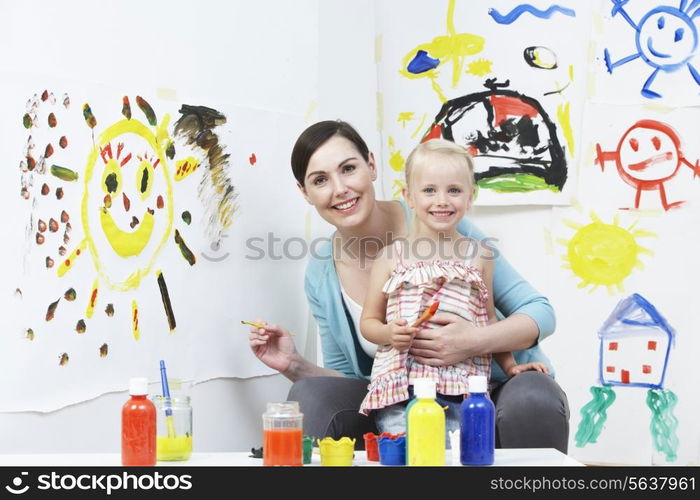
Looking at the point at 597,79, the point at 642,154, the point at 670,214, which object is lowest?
the point at 670,214

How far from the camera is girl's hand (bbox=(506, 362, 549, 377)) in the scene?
160 cm

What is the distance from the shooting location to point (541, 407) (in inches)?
57.2

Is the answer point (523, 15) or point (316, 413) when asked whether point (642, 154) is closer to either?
point (523, 15)

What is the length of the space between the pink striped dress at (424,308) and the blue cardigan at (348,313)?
8cm

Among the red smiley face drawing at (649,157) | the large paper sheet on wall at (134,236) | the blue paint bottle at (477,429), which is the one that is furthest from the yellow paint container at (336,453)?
the red smiley face drawing at (649,157)

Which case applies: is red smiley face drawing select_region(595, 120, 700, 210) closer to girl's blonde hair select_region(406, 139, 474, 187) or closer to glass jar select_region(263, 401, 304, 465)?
girl's blonde hair select_region(406, 139, 474, 187)

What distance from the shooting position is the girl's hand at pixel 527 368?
1.60 meters

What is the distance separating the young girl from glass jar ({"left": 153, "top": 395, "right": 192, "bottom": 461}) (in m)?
0.41

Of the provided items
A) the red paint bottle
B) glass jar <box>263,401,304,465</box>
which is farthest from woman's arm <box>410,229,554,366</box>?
the red paint bottle

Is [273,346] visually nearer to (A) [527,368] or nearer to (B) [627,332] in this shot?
(A) [527,368]

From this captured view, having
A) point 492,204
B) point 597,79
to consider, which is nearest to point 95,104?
point 492,204

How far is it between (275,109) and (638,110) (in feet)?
2.78

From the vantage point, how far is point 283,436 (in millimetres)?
1107

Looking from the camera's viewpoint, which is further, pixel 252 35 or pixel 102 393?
pixel 252 35
